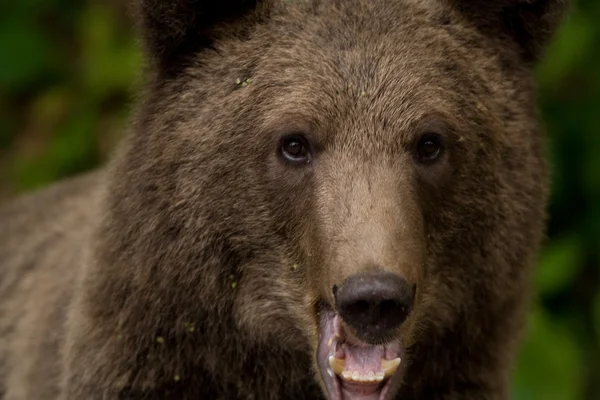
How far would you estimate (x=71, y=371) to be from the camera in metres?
4.75

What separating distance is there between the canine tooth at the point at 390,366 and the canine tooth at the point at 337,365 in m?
0.14

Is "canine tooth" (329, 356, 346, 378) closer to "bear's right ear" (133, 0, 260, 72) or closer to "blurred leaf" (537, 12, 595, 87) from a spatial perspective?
"bear's right ear" (133, 0, 260, 72)

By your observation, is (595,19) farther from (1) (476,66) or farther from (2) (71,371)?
(2) (71,371)

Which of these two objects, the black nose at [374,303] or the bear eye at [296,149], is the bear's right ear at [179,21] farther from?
the black nose at [374,303]

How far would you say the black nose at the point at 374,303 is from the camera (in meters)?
3.76

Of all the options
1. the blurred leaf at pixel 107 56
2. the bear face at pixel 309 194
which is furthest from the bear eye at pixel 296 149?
the blurred leaf at pixel 107 56

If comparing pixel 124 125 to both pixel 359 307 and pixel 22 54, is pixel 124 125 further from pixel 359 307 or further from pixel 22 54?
pixel 359 307

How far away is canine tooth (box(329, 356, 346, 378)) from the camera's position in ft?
13.3

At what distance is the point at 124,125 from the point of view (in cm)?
750

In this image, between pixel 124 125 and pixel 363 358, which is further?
pixel 124 125

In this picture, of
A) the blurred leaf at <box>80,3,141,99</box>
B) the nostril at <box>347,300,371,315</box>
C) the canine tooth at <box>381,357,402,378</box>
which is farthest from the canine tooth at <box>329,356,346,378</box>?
the blurred leaf at <box>80,3,141,99</box>

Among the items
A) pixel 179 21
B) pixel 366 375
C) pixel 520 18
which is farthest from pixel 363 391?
pixel 520 18

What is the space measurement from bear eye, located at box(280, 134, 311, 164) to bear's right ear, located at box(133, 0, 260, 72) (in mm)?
598

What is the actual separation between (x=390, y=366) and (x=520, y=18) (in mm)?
1614
